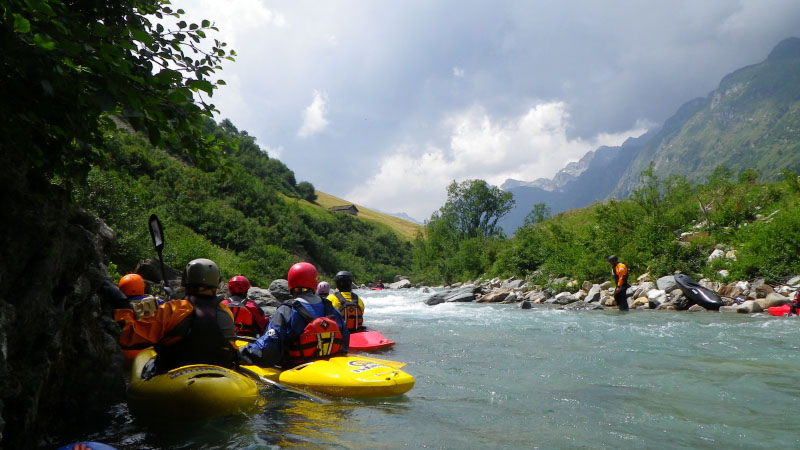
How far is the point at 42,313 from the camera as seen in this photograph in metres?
3.13

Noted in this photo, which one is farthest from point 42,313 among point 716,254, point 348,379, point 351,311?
point 716,254

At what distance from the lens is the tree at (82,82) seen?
2436 mm

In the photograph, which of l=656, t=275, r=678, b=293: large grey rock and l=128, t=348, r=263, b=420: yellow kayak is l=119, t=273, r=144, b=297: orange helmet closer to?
l=128, t=348, r=263, b=420: yellow kayak

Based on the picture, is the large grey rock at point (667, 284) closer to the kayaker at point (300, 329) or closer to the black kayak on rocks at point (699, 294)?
the black kayak on rocks at point (699, 294)

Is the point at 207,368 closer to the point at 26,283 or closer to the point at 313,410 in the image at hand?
the point at 313,410

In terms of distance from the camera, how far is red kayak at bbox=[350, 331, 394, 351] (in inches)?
360

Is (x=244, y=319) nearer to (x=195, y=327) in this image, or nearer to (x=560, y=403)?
(x=195, y=327)

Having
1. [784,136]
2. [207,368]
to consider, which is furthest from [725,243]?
[784,136]

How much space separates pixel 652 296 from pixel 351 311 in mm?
10964

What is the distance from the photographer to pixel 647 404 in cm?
525

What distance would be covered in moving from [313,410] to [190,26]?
12.3ft

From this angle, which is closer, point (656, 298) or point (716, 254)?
point (656, 298)

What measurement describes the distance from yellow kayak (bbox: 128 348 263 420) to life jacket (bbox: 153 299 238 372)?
144 millimetres

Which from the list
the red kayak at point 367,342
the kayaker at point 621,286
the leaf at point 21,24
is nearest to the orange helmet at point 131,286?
the red kayak at point 367,342
